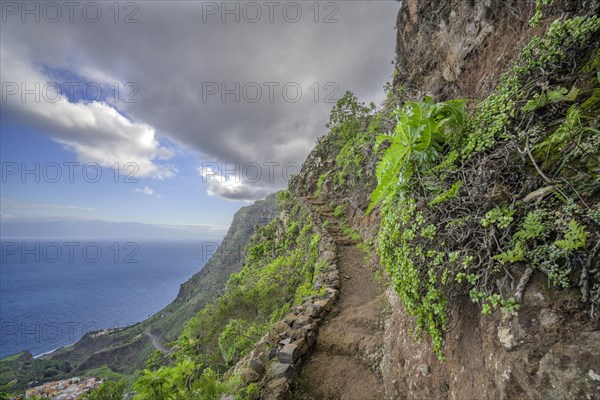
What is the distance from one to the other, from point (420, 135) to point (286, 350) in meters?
3.64

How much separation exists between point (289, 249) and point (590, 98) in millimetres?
12842

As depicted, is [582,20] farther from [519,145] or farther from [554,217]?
[554,217]

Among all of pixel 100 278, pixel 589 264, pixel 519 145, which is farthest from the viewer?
pixel 100 278

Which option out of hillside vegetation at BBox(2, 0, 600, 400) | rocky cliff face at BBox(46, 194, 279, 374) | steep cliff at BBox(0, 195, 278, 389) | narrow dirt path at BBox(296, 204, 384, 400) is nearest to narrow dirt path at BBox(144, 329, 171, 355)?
steep cliff at BBox(0, 195, 278, 389)

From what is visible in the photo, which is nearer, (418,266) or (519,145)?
(519,145)

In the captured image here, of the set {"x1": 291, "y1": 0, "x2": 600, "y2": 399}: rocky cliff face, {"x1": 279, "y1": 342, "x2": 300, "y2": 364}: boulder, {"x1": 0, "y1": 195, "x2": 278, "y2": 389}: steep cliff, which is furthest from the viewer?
{"x1": 0, "y1": 195, "x2": 278, "y2": 389}: steep cliff

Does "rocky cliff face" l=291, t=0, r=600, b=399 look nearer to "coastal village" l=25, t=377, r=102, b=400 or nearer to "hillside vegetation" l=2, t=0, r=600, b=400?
"hillside vegetation" l=2, t=0, r=600, b=400

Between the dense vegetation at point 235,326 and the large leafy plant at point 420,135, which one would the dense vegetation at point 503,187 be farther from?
the dense vegetation at point 235,326

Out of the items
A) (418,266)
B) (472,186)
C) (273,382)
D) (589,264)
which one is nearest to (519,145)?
(472,186)

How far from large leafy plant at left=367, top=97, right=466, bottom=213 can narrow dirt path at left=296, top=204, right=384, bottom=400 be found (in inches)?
109

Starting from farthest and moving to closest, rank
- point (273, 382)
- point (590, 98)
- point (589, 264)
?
point (273, 382) < point (590, 98) < point (589, 264)

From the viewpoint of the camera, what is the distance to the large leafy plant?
2648 mm

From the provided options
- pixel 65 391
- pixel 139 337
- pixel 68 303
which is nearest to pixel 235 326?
pixel 65 391

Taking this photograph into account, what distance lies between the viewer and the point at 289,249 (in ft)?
45.8
